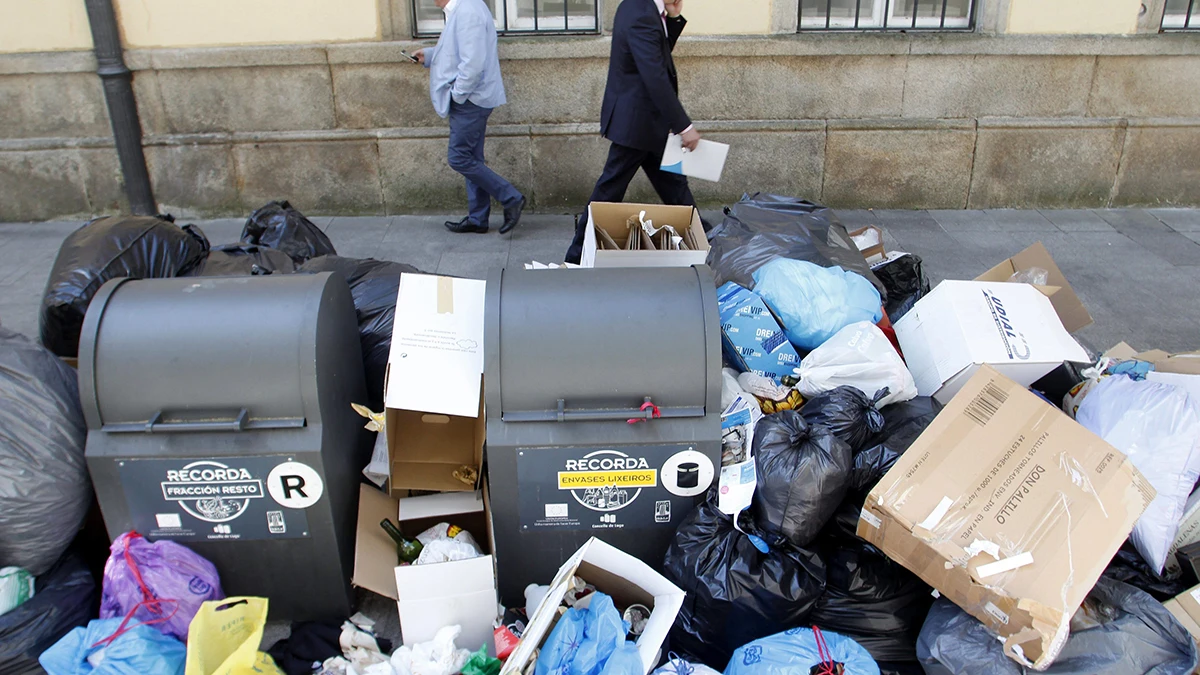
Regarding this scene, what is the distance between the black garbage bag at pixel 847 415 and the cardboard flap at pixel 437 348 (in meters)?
1.13

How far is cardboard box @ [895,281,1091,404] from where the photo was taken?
3160mm

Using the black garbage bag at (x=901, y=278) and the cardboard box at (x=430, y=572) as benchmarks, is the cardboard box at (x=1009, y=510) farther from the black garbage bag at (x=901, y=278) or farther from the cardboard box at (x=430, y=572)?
the black garbage bag at (x=901, y=278)

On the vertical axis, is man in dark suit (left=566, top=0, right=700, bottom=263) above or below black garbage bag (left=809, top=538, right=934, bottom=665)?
above

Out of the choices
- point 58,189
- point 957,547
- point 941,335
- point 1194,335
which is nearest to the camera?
point 957,547

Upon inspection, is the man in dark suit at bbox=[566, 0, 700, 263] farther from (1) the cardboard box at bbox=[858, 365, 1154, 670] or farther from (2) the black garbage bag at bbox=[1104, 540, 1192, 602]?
(2) the black garbage bag at bbox=[1104, 540, 1192, 602]

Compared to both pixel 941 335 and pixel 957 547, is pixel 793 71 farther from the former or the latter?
pixel 957 547

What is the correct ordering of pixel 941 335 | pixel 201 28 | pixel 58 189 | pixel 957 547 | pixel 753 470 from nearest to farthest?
1. pixel 957 547
2. pixel 753 470
3. pixel 941 335
4. pixel 201 28
5. pixel 58 189

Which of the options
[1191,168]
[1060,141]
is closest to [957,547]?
[1060,141]

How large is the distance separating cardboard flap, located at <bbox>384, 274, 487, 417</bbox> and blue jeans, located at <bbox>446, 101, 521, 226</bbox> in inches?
106

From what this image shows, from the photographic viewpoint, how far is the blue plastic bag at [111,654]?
7.78 feet

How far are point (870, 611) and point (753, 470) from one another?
0.57 metres

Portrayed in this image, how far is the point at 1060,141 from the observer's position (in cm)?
632

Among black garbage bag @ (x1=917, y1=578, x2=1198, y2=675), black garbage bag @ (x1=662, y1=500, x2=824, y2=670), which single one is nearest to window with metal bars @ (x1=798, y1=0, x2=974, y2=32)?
black garbage bag @ (x1=662, y1=500, x2=824, y2=670)

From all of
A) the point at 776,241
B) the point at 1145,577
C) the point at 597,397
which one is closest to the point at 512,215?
the point at 776,241
